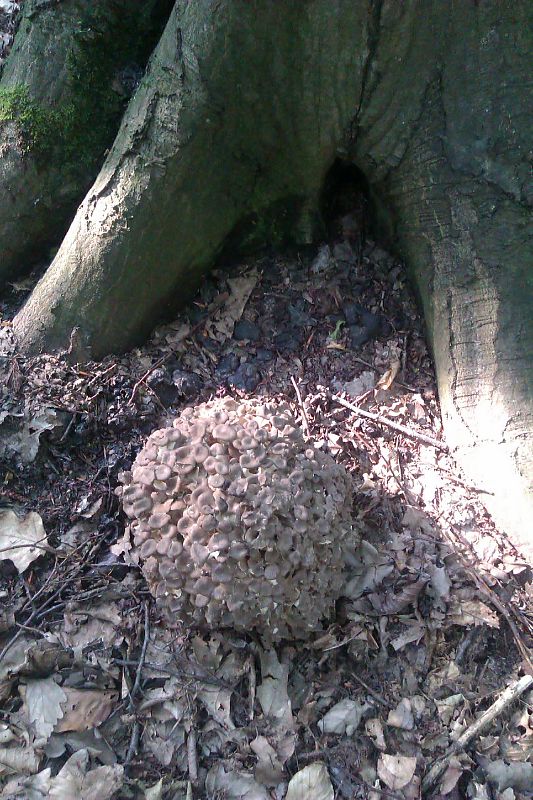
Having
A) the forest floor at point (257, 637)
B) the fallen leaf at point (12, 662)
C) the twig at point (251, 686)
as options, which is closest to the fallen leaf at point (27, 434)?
the forest floor at point (257, 637)

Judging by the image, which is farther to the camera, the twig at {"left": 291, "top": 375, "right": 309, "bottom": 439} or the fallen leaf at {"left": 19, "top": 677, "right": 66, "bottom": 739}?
the twig at {"left": 291, "top": 375, "right": 309, "bottom": 439}

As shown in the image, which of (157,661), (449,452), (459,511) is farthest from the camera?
(449,452)

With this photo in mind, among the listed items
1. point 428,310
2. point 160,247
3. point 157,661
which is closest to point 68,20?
point 160,247

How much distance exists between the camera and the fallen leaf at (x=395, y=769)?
2064 millimetres

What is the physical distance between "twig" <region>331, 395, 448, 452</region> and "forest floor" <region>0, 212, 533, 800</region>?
0.01 m

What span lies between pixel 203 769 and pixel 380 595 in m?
0.99

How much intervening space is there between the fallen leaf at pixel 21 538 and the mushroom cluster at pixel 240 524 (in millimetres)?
612

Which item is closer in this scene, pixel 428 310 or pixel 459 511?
pixel 459 511

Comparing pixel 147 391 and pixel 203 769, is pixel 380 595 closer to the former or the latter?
pixel 203 769

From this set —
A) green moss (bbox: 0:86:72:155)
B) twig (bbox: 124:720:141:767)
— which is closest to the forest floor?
twig (bbox: 124:720:141:767)

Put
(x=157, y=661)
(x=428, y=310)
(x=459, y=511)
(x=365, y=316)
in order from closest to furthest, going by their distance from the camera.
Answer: (x=157, y=661)
(x=459, y=511)
(x=428, y=310)
(x=365, y=316)

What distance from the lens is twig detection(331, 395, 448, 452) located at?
2.90 m

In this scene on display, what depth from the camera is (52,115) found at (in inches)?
125

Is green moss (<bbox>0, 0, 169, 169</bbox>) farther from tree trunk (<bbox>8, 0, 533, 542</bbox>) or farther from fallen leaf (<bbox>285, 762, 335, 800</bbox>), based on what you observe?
fallen leaf (<bbox>285, 762, 335, 800</bbox>)
